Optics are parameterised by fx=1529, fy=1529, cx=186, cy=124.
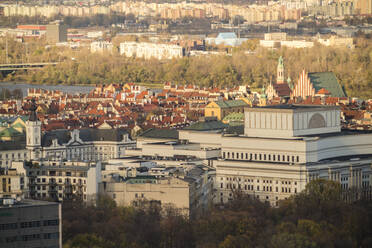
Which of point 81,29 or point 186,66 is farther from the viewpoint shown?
point 81,29

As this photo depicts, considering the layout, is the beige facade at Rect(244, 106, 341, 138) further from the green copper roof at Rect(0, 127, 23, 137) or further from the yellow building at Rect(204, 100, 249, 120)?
the yellow building at Rect(204, 100, 249, 120)

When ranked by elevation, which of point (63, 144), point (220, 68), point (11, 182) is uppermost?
point (11, 182)

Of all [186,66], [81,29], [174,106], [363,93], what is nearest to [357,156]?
[174,106]

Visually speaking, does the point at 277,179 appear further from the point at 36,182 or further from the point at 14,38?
the point at 14,38

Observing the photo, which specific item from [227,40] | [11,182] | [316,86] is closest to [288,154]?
[11,182]

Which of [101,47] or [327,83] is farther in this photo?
[101,47]

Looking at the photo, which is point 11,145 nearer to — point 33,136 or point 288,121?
point 33,136

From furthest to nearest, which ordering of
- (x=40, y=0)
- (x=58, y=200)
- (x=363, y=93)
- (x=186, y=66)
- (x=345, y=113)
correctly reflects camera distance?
(x=40, y=0)
(x=186, y=66)
(x=363, y=93)
(x=345, y=113)
(x=58, y=200)
